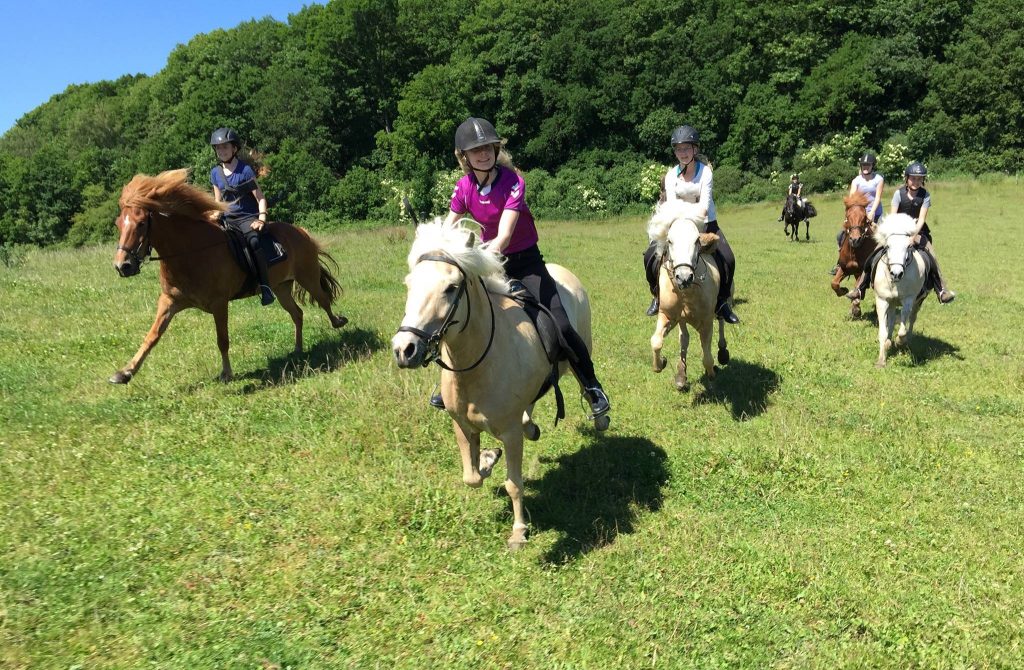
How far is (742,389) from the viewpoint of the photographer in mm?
8305

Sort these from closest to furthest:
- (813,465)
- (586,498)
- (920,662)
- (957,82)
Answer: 1. (920,662)
2. (586,498)
3. (813,465)
4. (957,82)

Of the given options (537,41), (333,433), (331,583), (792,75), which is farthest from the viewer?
(537,41)

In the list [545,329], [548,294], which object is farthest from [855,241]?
[545,329]

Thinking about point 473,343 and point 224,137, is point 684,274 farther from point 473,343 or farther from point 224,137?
point 224,137

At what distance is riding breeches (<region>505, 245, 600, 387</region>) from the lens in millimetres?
5461

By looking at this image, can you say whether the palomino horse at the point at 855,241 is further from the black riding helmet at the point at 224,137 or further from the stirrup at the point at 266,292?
the black riding helmet at the point at 224,137

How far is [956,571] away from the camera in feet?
14.8

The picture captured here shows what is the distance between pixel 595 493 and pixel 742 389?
3511 millimetres

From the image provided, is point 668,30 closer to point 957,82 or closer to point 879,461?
point 957,82

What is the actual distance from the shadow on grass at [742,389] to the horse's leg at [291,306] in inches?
227

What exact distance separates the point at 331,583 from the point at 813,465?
15.0 feet

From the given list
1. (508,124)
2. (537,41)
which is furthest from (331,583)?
(537,41)

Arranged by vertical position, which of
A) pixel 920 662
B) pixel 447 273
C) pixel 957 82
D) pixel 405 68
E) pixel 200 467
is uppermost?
pixel 405 68

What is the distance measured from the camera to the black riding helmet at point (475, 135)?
4895mm
